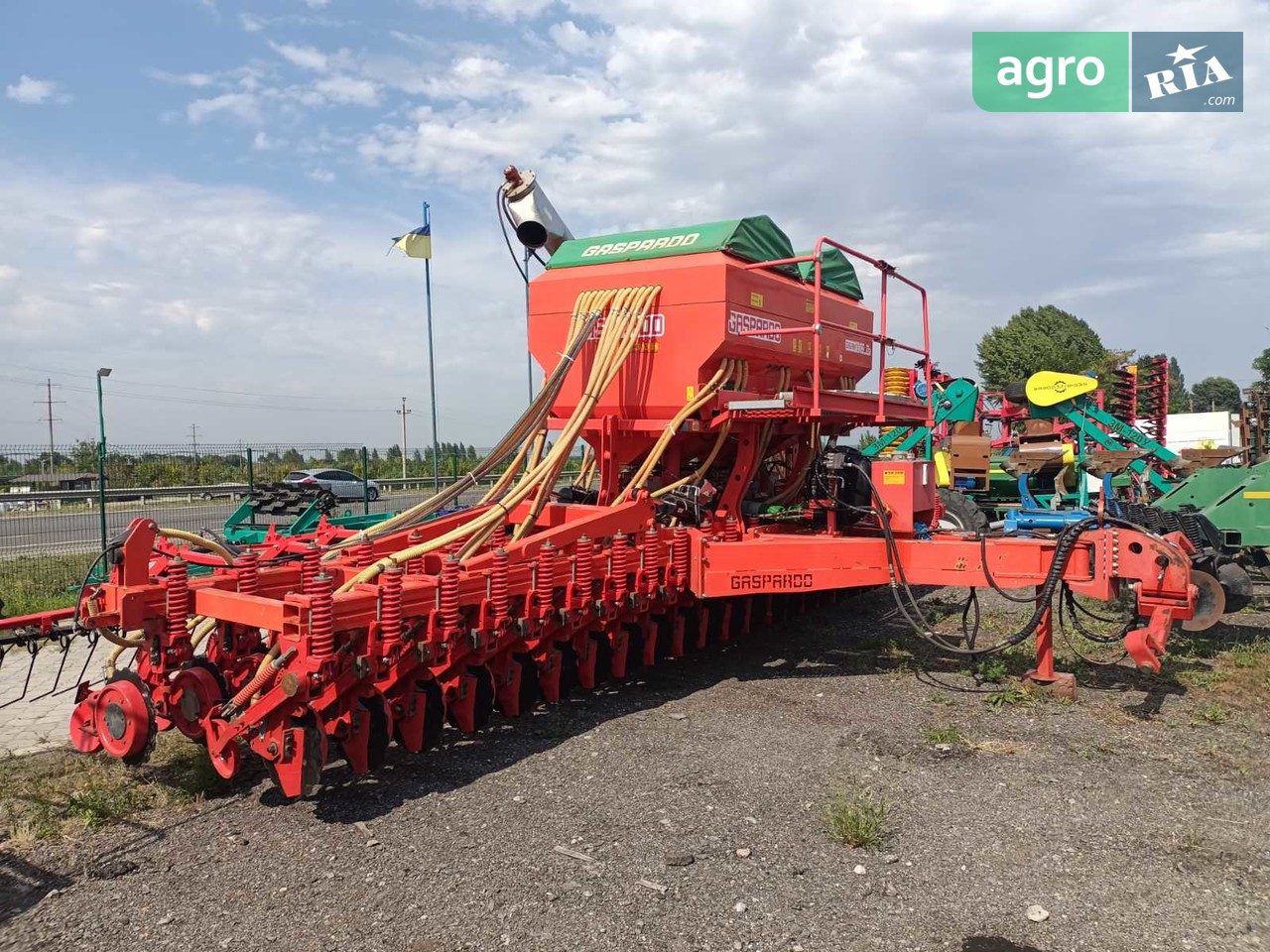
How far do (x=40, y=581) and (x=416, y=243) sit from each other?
8.04 metres

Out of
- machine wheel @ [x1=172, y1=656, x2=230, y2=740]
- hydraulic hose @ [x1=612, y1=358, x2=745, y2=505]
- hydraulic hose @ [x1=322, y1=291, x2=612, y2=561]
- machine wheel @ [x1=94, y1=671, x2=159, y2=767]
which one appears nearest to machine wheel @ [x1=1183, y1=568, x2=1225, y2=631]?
hydraulic hose @ [x1=612, y1=358, x2=745, y2=505]

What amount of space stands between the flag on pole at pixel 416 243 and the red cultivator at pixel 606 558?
360 inches

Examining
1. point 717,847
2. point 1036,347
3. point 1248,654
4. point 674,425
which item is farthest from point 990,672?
point 1036,347

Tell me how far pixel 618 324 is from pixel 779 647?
3.03 m

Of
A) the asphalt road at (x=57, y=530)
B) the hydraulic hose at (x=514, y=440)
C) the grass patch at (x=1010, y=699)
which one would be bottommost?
the grass patch at (x=1010, y=699)

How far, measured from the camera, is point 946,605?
9258mm

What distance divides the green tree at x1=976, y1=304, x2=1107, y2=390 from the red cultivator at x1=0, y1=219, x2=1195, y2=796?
39976 millimetres

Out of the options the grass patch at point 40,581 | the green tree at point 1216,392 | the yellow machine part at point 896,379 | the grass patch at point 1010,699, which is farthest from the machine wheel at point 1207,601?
the green tree at point 1216,392

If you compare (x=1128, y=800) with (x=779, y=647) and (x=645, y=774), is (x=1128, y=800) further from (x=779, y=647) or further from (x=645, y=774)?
(x=779, y=647)

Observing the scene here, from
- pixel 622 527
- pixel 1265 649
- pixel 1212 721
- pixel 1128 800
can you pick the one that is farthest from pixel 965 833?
pixel 1265 649

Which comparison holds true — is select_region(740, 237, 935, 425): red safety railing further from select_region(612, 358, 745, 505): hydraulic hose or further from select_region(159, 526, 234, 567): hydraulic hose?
select_region(159, 526, 234, 567): hydraulic hose

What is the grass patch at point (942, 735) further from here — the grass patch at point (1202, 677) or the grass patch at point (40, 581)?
the grass patch at point (40, 581)

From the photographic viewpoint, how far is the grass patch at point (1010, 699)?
5.80 m

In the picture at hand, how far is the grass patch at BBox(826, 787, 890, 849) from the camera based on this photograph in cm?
387
